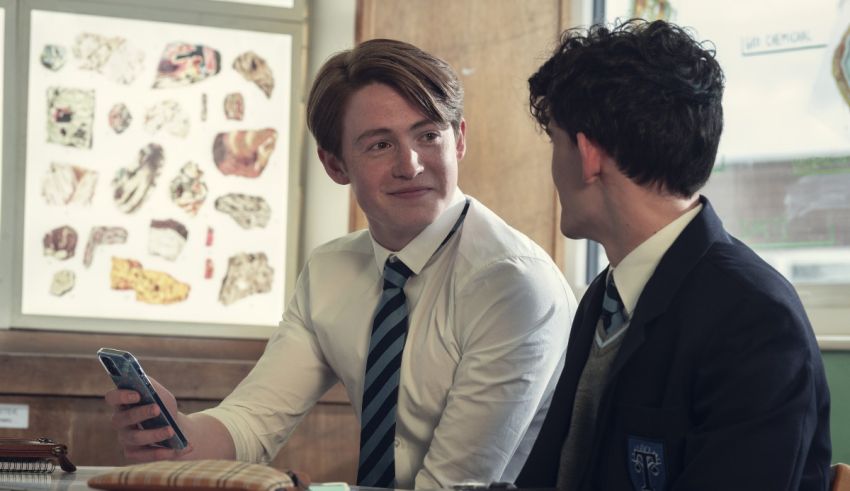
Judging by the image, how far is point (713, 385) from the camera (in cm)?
129

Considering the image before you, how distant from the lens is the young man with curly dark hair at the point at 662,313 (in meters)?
1.24

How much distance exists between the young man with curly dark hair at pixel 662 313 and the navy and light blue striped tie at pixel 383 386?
0.46 metres

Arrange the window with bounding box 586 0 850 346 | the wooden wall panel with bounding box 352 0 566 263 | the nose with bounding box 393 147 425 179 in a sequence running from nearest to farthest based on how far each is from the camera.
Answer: the nose with bounding box 393 147 425 179, the window with bounding box 586 0 850 346, the wooden wall panel with bounding box 352 0 566 263

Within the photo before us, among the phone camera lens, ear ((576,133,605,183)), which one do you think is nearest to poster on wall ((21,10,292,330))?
the phone camera lens

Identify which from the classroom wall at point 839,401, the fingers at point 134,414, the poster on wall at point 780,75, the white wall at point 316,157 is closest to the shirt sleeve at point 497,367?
the fingers at point 134,414

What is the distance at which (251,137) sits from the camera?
3430 millimetres

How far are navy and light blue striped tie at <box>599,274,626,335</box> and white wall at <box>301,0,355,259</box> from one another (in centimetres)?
190

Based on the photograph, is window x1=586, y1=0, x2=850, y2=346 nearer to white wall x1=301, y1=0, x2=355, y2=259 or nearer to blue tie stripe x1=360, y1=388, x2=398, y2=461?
white wall x1=301, y1=0, x2=355, y2=259

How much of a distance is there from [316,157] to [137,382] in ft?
5.83

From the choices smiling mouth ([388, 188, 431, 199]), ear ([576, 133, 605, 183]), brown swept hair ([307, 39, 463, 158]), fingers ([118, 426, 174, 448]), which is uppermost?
brown swept hair ([307, 39, 463, 158])

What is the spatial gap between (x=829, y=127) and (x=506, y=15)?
3.29 feet

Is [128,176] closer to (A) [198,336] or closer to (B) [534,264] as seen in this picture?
(A) [198,336]

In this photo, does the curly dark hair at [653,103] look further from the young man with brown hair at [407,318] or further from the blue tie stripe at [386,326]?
→ the blue tie stripe at [386,326]

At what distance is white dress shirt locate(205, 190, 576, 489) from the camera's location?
1.93m
